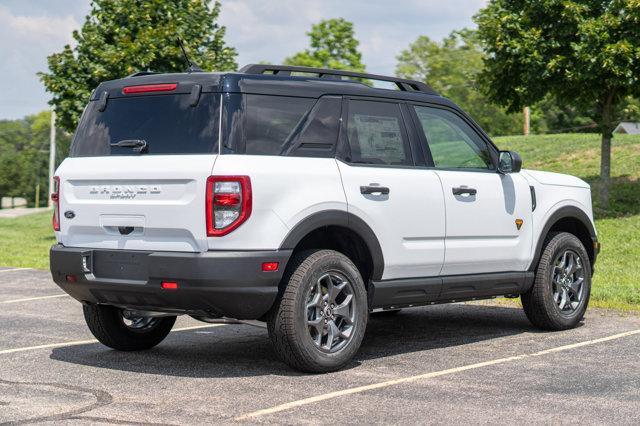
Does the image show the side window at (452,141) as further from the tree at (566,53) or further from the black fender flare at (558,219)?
the tree at (566,53)

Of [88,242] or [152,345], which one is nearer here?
[88,242]

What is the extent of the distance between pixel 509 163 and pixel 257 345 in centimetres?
255

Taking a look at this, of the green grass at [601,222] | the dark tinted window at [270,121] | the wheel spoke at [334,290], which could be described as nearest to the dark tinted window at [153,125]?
the dark tinted window at [270,121]

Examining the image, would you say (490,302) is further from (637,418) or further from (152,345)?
(637,418)

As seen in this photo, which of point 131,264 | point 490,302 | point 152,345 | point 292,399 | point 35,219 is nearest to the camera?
point 292,399

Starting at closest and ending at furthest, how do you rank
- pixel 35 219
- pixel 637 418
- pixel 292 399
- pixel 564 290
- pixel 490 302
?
1. pixel 637 418
2. pixel 292 399
3. pixel 564 290
4. pixel 490 302
5. pixel 35 219

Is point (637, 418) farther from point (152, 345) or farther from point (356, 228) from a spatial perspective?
point (152, 345)

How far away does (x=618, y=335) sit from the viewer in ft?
30.3

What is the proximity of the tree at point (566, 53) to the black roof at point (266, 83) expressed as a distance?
12980mm

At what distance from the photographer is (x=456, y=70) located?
87875 mm

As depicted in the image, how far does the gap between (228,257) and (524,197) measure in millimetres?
3228

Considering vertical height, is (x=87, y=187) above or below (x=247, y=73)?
below

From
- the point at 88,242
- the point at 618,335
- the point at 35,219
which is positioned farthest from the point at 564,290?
the point at 35,219

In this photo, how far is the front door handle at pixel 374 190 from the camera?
7.63 m
